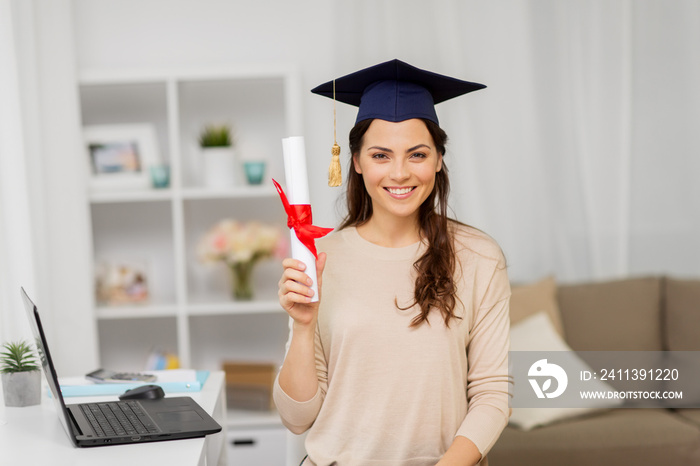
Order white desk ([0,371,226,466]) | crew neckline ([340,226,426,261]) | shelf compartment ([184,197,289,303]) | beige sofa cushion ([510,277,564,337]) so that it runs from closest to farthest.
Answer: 1. white desk ([0,371,226,466])
2. crew neckline ([340,226,426,261])
3. beige sofa cushion ([510,277,564,337])
4. shelf compartment ([184,197,289,303])

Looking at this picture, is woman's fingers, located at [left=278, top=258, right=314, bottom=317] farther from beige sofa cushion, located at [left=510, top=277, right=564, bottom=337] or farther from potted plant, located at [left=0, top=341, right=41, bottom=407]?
beige sofa cushion, located at [left=510, top=277, right=564, bottom=337]

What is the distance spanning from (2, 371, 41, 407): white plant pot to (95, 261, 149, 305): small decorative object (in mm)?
1349

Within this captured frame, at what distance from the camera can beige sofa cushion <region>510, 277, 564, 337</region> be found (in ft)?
9.25

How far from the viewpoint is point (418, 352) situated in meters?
1.56

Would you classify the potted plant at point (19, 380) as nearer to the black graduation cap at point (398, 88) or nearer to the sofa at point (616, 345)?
the black graduation cap at point (398, 88)

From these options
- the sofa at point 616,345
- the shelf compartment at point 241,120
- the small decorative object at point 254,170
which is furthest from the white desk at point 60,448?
the shelf compartment at point 241,120

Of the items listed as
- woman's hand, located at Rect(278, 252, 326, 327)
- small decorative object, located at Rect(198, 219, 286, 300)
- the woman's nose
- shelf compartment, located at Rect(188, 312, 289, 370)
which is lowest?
shelf compartment, located at Rect(188, 312, 289, 370)

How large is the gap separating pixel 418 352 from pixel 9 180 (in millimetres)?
1639

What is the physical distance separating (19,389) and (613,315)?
7.31 ft

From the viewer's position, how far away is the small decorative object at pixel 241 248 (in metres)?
3.02

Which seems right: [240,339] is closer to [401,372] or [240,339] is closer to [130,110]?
[130,110]

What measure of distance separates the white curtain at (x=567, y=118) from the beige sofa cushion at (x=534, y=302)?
0.33 metres

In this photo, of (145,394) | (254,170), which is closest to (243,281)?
(254,170)

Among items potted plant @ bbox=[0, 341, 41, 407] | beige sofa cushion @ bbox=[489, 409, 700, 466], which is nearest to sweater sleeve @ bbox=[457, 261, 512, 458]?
beige sofa cushion @ bbox=[489, 409, 700, 466]
